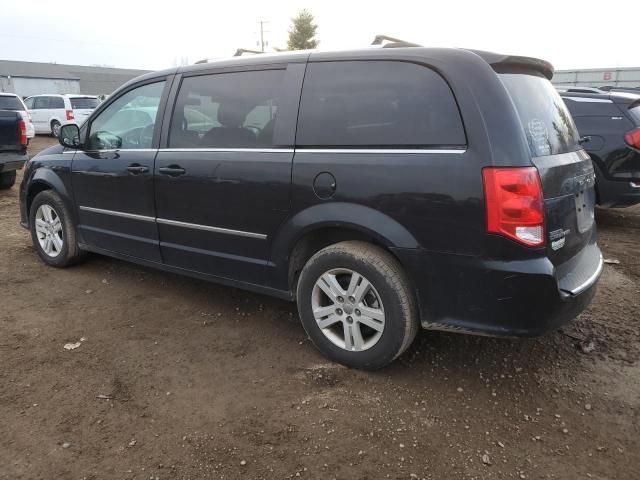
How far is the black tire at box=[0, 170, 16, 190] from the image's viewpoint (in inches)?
348

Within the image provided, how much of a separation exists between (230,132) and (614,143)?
4678 millimetres

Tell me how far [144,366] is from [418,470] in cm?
175

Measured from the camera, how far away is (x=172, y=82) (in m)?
3.75

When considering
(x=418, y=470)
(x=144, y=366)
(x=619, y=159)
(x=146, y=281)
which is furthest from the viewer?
(x=619, y=159)

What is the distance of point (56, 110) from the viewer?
66.8ft

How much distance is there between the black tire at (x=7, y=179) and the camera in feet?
29.0

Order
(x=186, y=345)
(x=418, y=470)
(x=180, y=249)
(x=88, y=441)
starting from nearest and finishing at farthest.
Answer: (x=418, y=470) < (x=88, y=441) < (x=186, y=345) < (x=180, y=249)

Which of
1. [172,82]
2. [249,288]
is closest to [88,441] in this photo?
[249,288]

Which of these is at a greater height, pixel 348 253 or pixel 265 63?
pixel 265 63

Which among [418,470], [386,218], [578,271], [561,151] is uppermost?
[561,151]

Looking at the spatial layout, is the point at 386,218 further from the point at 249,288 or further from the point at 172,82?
the point at 172,82

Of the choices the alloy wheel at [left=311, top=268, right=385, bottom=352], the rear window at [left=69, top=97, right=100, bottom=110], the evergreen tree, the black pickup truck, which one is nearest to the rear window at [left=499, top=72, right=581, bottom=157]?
the alloy wheel at [left=311, top=268, right=385, bottom=352]

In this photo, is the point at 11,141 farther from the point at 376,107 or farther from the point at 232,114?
the point at 376,107

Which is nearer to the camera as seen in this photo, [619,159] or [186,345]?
[186,345]
